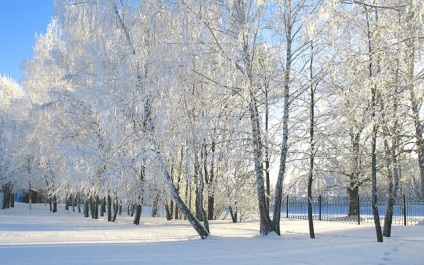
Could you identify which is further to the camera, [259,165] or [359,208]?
[359,208]

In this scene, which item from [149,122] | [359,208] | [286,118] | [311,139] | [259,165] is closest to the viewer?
[149,122]

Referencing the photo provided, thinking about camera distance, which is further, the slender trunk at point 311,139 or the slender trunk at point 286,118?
the slender trunk at point 311,139

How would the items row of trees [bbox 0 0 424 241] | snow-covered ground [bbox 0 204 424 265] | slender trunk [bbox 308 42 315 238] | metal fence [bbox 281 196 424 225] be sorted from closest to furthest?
snow-covered ground [bbox 0 204 424 265], row of trees [bbox 0 0 424 241], slender trunk [bbox 308 42 315 238], metal fence [bbox 281 196 424 225]

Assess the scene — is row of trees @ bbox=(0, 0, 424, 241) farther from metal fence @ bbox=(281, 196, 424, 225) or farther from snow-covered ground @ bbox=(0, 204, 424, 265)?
metal fence @ bbox=(281, 196, 424, 225)

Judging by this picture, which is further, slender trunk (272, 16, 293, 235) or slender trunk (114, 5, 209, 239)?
slender trunk (272, 16, 293, 235)

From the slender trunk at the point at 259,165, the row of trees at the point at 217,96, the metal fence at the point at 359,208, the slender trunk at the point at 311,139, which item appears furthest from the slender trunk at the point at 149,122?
the metal fence at the point at 359,208

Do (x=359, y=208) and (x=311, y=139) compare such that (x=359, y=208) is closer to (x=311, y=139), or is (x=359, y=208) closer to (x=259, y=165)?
(x=311, y=139)

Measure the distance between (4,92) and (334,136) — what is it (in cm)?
3639

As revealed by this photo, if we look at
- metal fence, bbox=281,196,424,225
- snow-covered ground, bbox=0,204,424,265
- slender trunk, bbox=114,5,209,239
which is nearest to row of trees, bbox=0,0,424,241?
slender trunk, bbox=114,5,209,239

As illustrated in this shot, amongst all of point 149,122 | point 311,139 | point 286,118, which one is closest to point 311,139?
point 311,139

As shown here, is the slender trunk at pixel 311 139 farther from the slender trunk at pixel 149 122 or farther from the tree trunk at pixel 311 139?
the slender trunk at pixel 149 122

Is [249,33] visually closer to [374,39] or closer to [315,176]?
[374,39]

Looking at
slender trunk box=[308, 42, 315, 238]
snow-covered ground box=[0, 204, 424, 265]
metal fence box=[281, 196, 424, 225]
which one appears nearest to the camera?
snow-covered ground box=[0, 204, 424, 265]

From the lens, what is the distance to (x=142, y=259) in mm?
7586
